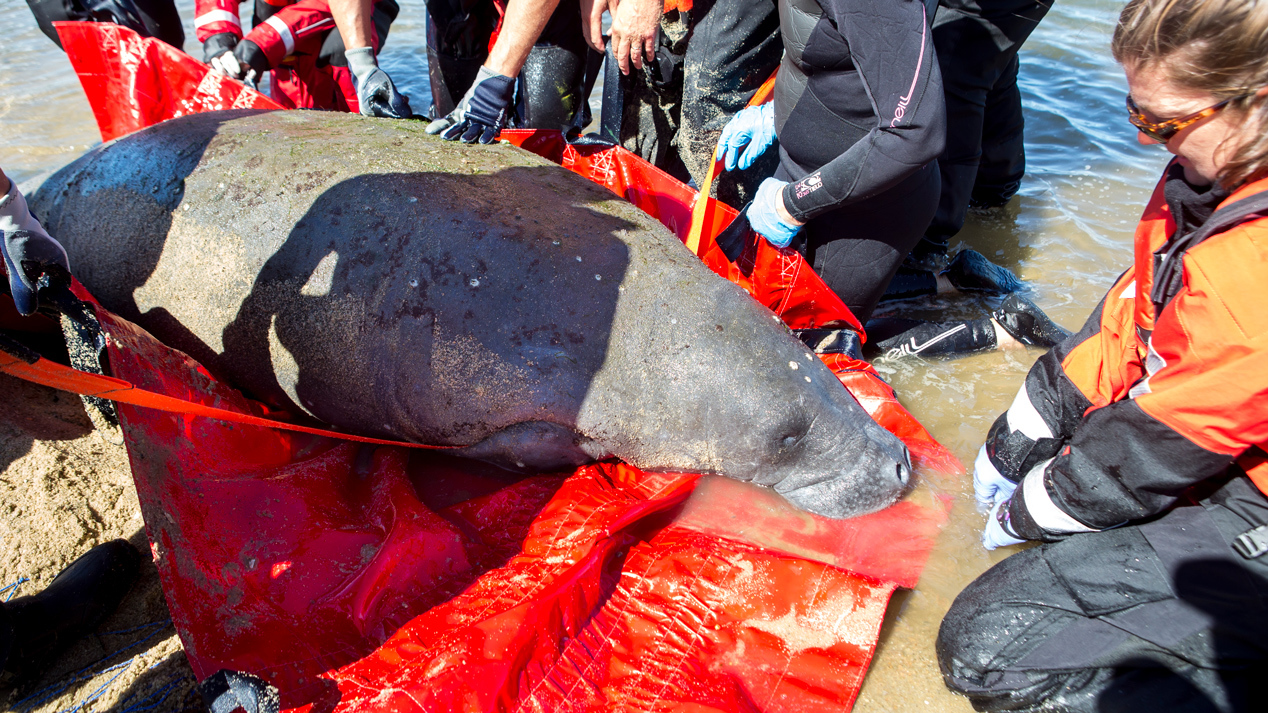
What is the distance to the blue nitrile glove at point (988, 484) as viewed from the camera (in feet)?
9.34

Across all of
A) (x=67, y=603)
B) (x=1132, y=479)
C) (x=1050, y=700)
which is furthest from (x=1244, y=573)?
(x=67, y=603)

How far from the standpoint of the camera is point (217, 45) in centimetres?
506

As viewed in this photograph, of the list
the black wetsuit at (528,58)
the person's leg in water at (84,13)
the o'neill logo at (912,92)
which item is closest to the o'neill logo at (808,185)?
the o'neill logo at (912,92)

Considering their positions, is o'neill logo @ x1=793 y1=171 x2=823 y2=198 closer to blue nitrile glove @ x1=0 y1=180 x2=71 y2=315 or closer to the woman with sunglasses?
the woman with sunglasses

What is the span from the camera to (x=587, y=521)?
2.72 m

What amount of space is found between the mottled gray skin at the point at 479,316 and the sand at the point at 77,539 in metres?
0.75

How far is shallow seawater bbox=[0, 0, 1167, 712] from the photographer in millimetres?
2652

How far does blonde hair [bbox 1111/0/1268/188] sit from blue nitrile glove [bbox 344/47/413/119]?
338cm

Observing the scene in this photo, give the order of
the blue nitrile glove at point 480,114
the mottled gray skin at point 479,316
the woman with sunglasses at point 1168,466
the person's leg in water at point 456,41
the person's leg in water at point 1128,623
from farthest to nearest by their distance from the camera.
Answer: the person's leg in water at point 456,41, the blue nitrile glove at point 480,114, the mottled gray skin at point 479,316, the person's leg in water at point 1128,623, the woman with sunglasses at point 1168,466

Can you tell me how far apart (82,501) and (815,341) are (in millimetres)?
3627

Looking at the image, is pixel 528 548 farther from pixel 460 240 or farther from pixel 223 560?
pixel 460 240

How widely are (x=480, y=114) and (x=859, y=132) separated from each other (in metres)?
1.91

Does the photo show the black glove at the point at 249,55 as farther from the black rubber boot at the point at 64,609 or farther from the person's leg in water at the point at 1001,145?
the person's leg in water at the point at 1001,145

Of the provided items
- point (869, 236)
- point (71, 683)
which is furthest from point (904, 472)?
point (71, 683)
